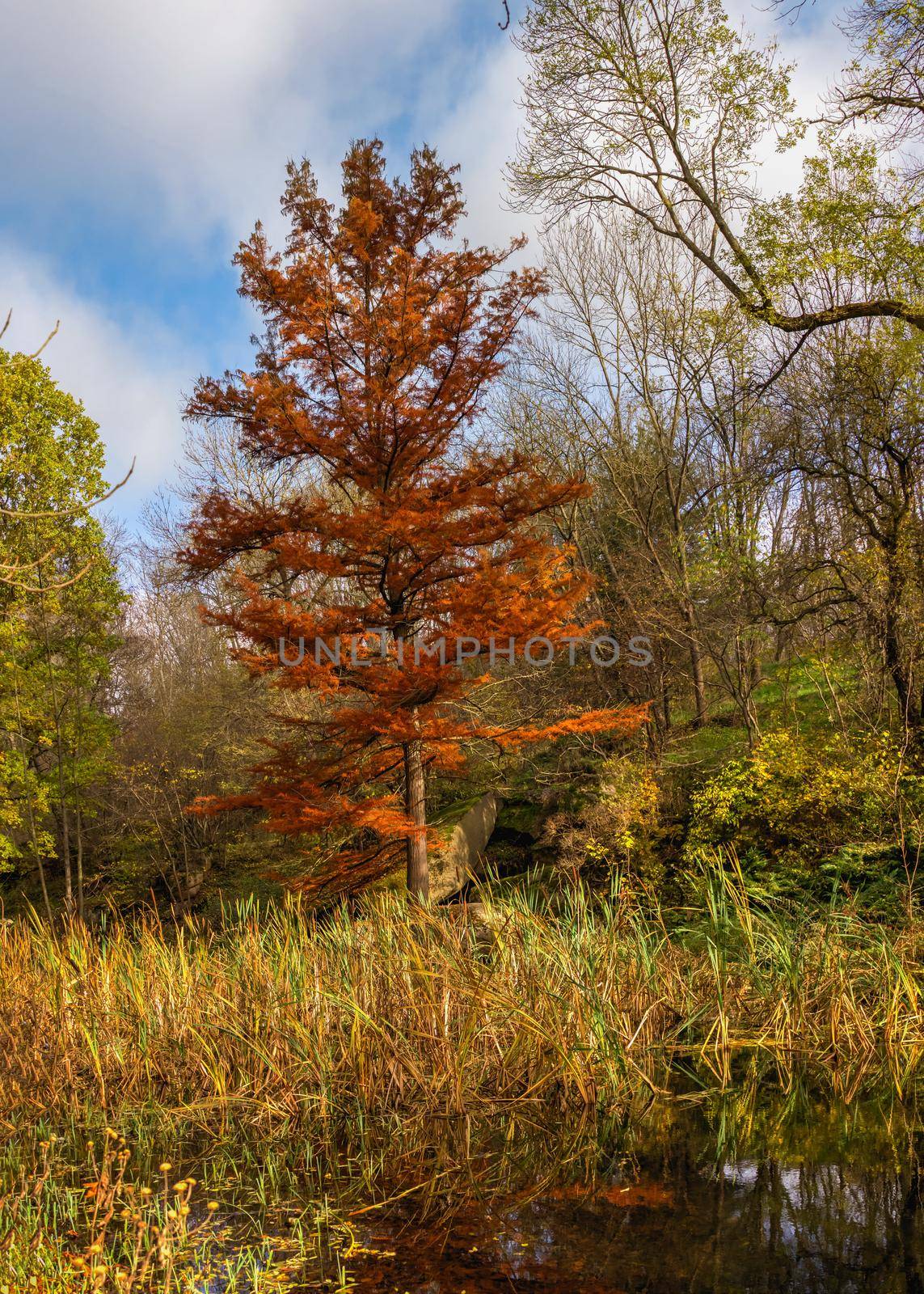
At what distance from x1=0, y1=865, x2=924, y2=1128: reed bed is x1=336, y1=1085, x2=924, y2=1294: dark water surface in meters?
0.41

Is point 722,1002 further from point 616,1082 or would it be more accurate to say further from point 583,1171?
point 583,1171

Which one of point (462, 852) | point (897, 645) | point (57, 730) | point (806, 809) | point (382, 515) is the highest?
point (382, 515)

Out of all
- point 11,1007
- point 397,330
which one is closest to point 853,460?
point 397,330

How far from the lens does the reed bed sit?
5.09m

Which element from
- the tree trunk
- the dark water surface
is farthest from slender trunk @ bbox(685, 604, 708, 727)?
the dark water surface

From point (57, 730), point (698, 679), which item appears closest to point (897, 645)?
point (698, 679)

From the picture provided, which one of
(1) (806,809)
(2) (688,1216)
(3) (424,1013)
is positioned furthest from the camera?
(1) (806,809)

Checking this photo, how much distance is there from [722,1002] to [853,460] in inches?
320

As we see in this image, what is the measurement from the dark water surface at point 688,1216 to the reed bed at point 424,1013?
0.41 meters

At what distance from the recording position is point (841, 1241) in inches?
150

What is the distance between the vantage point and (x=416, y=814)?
10.1 m

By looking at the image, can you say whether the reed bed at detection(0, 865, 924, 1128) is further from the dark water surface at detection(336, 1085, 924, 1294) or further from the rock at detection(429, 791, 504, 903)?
the rock at detection(429, 791, 504, 903)

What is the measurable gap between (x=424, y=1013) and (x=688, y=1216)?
1.70m

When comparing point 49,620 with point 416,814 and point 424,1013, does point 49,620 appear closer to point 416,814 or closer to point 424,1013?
point 416,814
